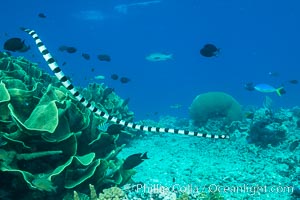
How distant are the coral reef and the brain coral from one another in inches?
332

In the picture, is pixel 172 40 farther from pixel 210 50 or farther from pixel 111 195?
pixel 111 195

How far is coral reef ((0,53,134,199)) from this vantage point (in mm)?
3906

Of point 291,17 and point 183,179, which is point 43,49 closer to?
point 183,179

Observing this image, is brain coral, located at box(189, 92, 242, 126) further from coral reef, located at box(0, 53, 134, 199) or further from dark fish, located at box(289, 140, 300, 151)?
coral reef, located at box(0, 53, 134, 199)

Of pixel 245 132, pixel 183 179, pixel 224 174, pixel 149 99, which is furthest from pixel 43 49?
pixel 149 99

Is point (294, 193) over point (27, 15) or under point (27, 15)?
under

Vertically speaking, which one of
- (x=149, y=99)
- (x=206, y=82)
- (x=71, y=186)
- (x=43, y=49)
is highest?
(x=206, y=82)

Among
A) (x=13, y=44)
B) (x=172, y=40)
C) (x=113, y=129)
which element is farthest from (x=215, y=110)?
(x=172, y=40)

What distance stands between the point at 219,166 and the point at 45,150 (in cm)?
411

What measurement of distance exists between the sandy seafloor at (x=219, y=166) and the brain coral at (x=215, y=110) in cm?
275

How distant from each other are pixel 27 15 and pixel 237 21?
124ft

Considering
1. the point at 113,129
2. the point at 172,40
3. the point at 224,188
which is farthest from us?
the point at 172,40

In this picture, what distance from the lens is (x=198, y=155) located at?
841 centimetres

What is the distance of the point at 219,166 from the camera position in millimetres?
7219
